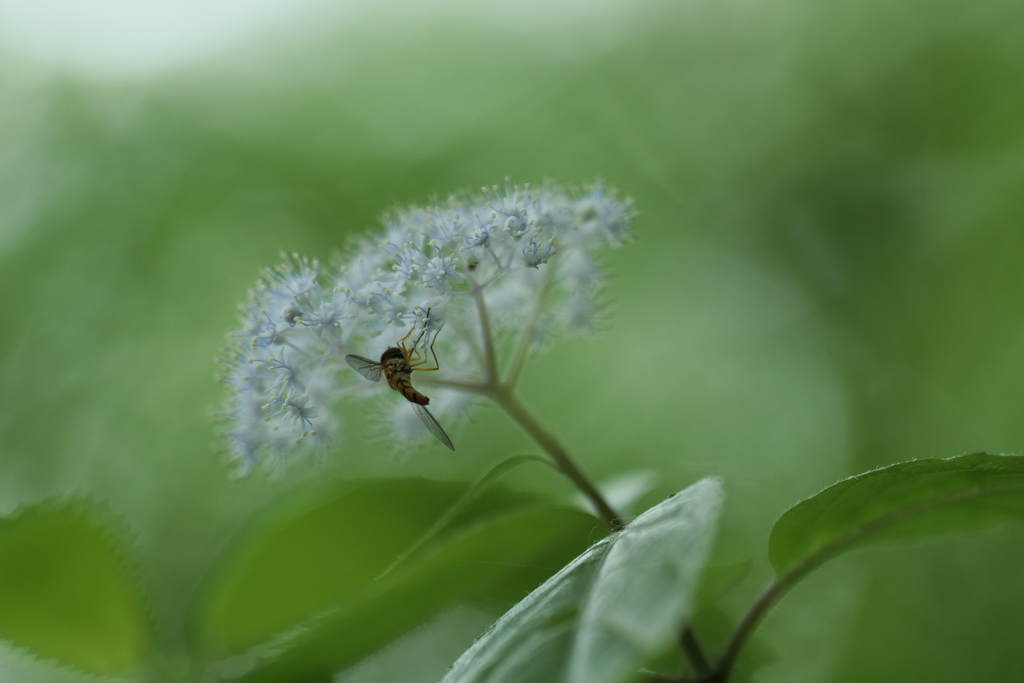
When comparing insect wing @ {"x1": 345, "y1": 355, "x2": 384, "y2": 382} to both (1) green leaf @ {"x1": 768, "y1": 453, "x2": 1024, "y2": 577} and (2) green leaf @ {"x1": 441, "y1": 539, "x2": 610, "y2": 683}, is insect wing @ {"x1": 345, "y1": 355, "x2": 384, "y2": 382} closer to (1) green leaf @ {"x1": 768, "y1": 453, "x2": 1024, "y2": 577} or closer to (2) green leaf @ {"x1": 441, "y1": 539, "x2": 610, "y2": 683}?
(2) green leaf @ {"x1": 441, "y1": 539, "x2": 610, "y2": 683}

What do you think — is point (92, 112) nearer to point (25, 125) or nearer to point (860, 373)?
point (25, 125)

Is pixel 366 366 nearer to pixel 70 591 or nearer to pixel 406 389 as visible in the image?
pixel 406 389

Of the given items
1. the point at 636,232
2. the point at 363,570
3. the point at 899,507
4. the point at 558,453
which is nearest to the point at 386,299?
the point at 558,453

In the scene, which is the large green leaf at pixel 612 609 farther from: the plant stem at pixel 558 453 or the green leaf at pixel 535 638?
the plant stem at pixel 558 453

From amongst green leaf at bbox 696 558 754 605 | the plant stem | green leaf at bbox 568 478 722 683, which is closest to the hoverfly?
the plant stem

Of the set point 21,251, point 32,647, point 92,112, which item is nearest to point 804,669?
point 32,647

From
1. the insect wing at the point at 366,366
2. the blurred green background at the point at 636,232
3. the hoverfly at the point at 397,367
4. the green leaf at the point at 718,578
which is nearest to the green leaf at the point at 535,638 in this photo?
the green leaf at the point at 718,578
